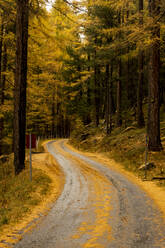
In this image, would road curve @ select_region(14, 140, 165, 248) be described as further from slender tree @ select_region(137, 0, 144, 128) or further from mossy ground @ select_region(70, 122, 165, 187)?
slender tree @ select_region(137, 0, 144, 128)

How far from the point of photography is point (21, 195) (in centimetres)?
809

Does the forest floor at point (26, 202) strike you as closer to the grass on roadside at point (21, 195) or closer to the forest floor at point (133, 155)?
the grass on roadside at point (21, 195)

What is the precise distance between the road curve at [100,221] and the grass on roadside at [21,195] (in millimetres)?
841

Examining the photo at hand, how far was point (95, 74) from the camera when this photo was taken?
87.5 ft

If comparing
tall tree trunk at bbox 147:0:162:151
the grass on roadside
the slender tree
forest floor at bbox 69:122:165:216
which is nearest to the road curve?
the grass on roadside

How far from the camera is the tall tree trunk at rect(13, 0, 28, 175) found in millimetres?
11258

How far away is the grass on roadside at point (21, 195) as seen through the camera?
6066 mm

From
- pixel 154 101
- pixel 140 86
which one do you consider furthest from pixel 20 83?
pixel 140 86

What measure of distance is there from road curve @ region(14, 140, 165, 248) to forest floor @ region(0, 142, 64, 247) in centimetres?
30

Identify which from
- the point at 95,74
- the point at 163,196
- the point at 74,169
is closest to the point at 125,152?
the point at 74,169

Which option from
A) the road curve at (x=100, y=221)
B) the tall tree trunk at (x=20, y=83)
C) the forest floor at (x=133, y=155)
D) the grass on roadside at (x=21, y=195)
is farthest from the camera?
the tall tree trunk at (x=20, y=83)

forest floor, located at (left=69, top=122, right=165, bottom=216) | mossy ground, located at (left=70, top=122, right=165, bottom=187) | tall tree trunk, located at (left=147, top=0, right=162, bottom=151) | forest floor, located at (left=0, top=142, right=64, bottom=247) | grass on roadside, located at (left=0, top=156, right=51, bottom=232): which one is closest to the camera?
forest floor, located at (left=0, top=142, right=64, bottom=247)

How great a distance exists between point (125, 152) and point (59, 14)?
10.4m

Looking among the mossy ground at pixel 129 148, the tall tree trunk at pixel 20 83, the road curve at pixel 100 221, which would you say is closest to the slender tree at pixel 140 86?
the mossy ground at pixel 129 148
